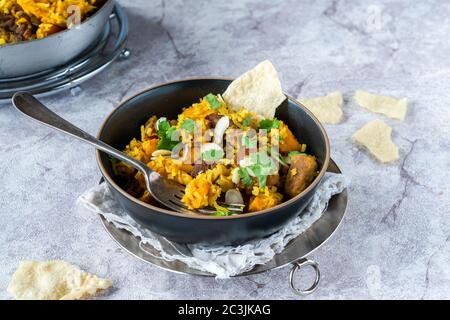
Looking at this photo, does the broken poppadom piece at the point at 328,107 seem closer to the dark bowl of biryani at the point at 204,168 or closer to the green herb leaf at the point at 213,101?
the dark bowl of biryani at the point at 204,168

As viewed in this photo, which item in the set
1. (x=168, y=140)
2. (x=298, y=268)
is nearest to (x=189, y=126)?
(x=168, y=140)

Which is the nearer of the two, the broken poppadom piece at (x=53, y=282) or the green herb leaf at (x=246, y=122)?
the broken poppadom piece at (x=53, y=282)

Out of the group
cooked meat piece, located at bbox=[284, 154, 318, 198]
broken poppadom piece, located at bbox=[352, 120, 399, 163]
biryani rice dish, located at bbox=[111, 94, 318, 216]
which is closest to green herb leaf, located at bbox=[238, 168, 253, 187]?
biryani rice dish, located at bbox=[111, 94, 318, 216]

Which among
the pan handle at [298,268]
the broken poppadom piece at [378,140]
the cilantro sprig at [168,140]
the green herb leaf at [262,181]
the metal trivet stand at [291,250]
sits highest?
the cilantro sprig at [168,140]

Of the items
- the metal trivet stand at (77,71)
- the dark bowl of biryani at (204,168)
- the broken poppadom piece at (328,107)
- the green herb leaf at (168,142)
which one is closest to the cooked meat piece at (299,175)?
the dark bowl of biryani at (204,168)

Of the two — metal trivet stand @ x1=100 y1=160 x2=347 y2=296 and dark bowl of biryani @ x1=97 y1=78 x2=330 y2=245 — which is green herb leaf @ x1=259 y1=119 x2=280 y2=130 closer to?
dark bowl of biryani @ x1=97 y1=78 x2=330 y2=245
